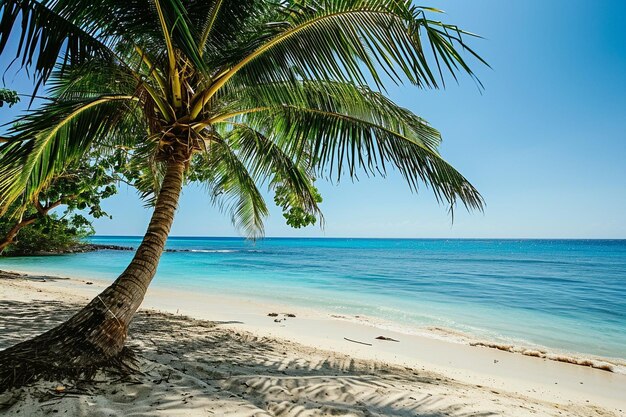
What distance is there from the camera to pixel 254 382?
116 inches

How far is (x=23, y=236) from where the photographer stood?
2470 cm

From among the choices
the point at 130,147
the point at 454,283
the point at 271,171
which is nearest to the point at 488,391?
the point at 271,171

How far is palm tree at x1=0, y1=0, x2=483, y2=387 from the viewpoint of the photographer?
8.44ft

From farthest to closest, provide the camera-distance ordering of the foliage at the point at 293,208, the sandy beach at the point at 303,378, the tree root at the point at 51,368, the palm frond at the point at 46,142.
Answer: the foliage at the point at 293,208, the palm frond at the point at 46,142, the sandy beach at the point at 303,378, the tree root at the point at 51,368

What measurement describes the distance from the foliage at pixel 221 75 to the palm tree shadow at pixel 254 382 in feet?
6.25

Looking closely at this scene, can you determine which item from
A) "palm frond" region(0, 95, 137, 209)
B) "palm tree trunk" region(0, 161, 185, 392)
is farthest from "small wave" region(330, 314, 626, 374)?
"palm frond" region(0, 95, 137, 209)

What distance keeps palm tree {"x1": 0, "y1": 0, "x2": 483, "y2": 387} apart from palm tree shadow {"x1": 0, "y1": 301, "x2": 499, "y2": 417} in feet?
1.80

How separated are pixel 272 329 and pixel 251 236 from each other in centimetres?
183

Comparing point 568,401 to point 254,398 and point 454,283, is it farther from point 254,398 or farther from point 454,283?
point 454,283

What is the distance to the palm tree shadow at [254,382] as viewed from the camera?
2.43m

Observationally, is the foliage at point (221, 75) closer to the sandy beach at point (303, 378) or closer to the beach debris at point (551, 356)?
the sandy beach at point (303, 378)

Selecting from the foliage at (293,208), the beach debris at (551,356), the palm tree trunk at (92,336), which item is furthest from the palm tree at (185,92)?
the beach debris at (551,356)

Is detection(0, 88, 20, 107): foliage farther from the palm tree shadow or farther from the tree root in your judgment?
the tree root

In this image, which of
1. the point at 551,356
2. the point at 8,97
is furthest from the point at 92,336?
the point at 551,356
